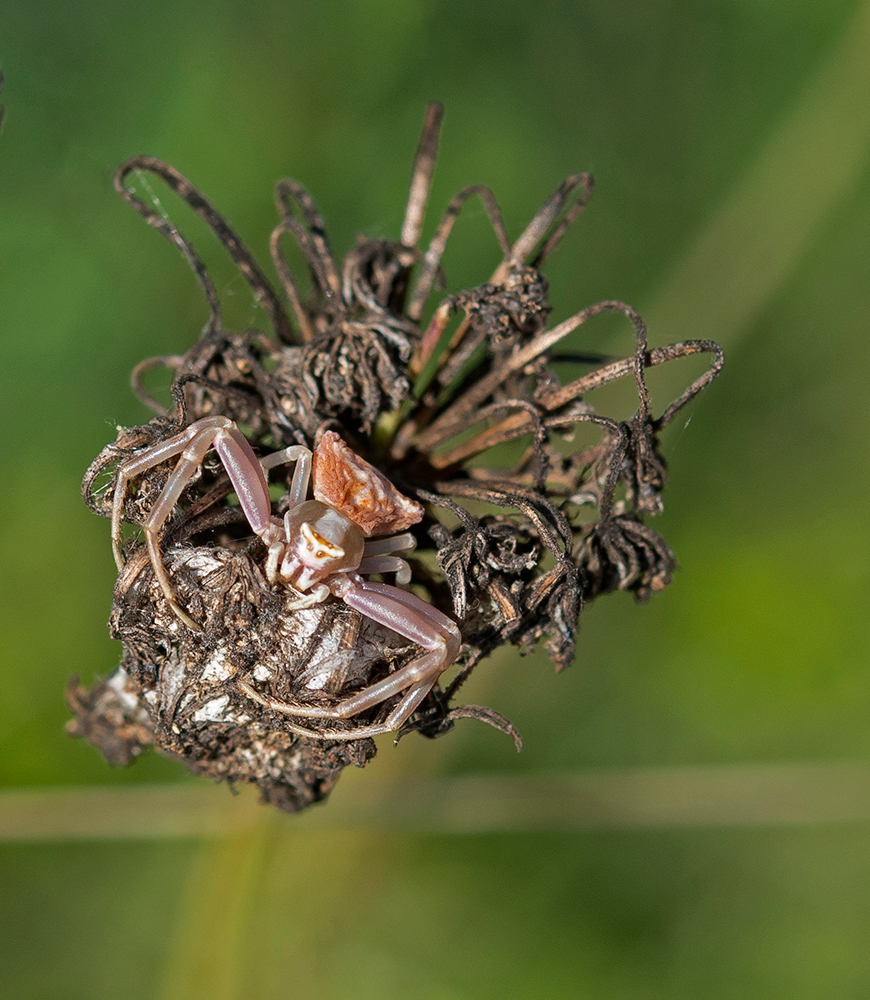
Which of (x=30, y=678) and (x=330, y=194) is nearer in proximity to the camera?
(x=30, y=678)

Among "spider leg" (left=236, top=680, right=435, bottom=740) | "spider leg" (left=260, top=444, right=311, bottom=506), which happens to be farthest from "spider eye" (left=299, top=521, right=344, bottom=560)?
"spider leg" (left=236, top=680, right=435, bottom=740)

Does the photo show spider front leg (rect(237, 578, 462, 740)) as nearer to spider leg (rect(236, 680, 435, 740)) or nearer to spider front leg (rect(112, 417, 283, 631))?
spider leg (rect(236, 680, 435, 740))

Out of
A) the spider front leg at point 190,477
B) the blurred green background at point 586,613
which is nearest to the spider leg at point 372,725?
the spider front leg at point 190,477

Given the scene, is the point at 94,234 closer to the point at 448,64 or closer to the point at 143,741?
the point at 448,64

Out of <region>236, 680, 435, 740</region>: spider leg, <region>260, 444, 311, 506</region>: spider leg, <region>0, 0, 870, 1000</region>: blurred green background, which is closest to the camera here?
<region>236, 680, 435, 740</region>: spider leg

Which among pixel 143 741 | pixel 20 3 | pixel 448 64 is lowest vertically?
pixel 143 741

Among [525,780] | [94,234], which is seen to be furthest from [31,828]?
[94,234]

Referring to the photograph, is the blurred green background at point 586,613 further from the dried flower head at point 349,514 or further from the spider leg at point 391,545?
the spider leg at point 391,545

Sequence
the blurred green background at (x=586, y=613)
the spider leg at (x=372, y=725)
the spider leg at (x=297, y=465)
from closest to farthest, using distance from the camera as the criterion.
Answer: the spider leg at (x=372, y=725), the spider leg at (x=297, y=465), the blurred green background at (x=586, y=613)
